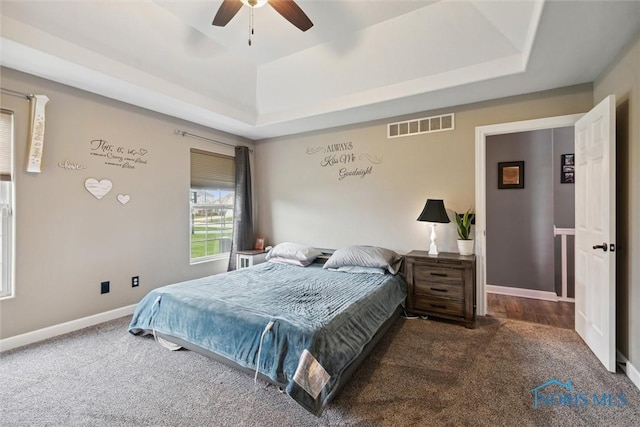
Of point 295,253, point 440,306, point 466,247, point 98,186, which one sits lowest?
point 440,306

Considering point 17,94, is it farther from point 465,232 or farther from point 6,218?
point 465,232

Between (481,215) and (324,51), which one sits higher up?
(324,51)

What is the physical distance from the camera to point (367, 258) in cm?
329

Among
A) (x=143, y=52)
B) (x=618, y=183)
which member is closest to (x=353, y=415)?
(x=618, y=183)

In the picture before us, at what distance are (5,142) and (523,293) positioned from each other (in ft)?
19.5

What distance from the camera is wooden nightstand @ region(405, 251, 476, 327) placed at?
289 cm

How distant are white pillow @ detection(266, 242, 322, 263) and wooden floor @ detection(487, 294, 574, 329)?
2175 mm

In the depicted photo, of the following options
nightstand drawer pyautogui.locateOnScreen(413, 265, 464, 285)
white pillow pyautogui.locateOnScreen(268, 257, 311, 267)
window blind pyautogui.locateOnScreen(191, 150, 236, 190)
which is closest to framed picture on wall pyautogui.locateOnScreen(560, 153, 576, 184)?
nightstand drawer pyautogui.locateOnScreen(413, 265, 464, 285)

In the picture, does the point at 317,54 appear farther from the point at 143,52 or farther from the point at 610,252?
the point at 610,252

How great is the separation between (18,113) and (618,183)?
16.4 ft

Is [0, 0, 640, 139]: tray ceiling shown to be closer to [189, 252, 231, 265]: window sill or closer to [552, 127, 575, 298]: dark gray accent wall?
[552, 127, 575, 298]: dark gray accent wall

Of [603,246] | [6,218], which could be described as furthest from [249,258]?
[603,246]

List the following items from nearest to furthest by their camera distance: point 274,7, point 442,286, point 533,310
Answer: point 274,7
point 442,286
point 533,310

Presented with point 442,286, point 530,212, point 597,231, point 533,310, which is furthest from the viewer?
point 530,212
